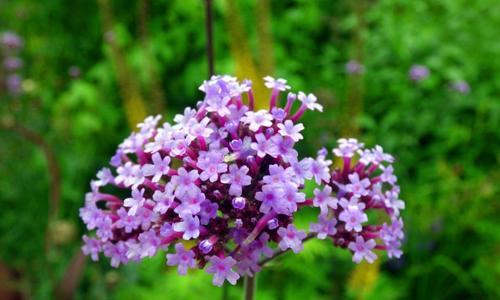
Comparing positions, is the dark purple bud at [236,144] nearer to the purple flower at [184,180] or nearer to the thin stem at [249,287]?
the purple flower at [184,180]

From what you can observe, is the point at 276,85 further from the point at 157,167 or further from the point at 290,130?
the point at 157,167

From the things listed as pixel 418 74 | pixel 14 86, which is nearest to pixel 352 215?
pixel 418 74

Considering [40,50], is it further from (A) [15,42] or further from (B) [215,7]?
(B) [215,7]

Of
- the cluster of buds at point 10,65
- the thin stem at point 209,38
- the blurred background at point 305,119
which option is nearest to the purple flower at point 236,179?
the thin stem at point 209,38

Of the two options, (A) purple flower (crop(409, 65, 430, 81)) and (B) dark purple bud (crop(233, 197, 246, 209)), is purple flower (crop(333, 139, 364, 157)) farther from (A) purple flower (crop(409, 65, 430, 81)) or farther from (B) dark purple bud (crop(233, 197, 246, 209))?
(A) purple flower (crop(409, 65, 430, 81))

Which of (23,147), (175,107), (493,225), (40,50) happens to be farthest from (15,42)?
(493,225)

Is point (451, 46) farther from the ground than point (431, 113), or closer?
farther from the ground
